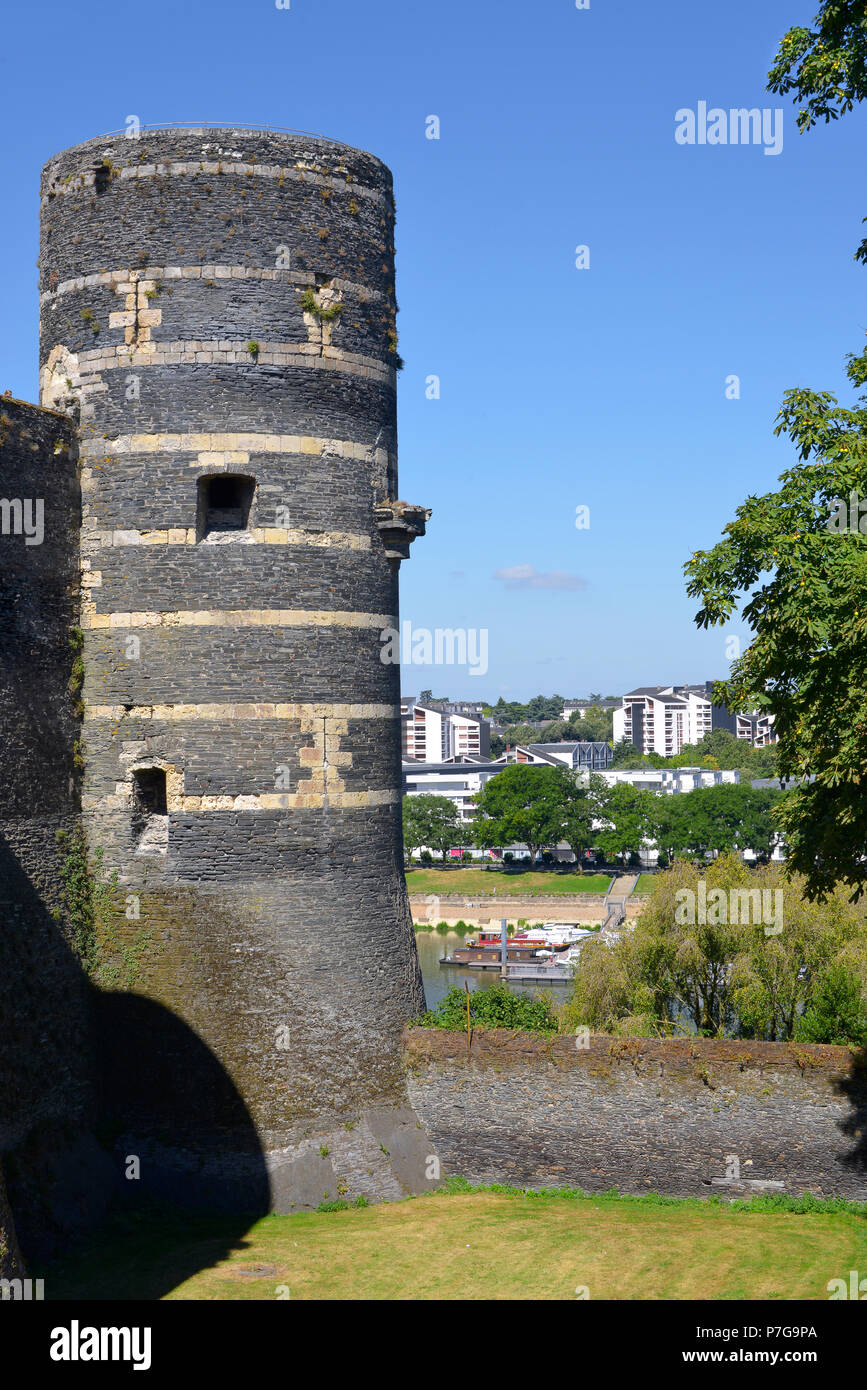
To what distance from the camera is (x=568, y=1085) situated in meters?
20.3

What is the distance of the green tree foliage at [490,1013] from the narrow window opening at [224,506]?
874cm

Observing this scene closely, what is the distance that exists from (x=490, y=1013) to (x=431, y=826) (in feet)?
293

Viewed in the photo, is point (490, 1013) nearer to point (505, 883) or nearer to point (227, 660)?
point (227, 660)

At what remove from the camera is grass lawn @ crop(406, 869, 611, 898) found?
99125 millimetres

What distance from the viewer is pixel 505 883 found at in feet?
336

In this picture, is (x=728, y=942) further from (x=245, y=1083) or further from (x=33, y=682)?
(x=33, y=682)

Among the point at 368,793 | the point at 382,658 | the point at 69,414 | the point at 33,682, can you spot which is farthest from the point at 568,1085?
the point at 69,414

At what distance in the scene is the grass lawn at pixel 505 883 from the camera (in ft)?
325

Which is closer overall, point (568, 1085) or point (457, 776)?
point (568, 1085)

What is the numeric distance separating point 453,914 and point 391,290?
75.4m

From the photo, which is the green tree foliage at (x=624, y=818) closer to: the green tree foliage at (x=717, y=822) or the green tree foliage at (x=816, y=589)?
the green tree foliage at (x=717, y=822)

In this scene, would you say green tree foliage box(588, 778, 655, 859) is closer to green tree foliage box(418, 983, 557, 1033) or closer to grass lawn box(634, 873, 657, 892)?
grass lawn box(634, 873, 657, 892)

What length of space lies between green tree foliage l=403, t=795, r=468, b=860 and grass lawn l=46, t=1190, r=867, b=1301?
294 feet

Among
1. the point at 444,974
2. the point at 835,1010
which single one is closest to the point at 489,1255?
the point at 835,1010
